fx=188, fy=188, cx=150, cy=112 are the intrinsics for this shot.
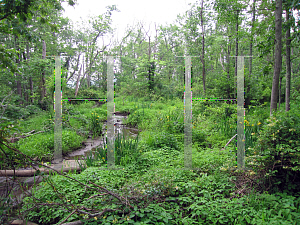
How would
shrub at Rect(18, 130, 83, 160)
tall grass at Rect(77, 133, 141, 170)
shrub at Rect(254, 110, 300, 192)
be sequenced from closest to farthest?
shrub at Rect(254, 110, 300, 192)
tall grass at Rect(77, 133, 141, 170)
shrub at Rect(18, 130, 83, 160)

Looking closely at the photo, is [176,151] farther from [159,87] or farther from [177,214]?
[159,87]

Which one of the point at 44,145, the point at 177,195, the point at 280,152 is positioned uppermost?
the point at 280,152

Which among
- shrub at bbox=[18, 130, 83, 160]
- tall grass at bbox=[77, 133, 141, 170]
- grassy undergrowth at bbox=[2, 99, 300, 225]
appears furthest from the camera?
shrub at bbox=[18, 130, 83, 160]

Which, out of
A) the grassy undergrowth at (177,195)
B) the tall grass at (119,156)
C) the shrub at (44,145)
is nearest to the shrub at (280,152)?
the grassy undergrowth at (177,195)

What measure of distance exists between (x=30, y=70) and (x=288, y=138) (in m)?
8.56

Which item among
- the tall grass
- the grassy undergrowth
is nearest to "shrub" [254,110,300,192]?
Result: the grassy undergrowth

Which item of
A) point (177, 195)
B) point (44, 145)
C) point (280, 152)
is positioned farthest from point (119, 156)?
point (280, 152)

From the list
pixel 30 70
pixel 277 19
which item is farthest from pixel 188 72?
pixel 30 70

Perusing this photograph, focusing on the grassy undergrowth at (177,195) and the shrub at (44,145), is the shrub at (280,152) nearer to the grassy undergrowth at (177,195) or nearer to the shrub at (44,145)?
the grassy undergrowth at (177,195)

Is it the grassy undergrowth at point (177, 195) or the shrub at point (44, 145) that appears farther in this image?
the shrub at point (44, 145)

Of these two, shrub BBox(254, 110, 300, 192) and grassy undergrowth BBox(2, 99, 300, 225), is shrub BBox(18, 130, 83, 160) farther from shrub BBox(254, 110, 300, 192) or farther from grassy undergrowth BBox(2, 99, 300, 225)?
shrub BBox(254, 110, 300, 192)

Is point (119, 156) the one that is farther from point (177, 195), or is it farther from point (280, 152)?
point (280, 152)

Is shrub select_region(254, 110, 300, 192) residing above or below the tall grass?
above

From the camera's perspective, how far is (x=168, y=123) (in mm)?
5020
